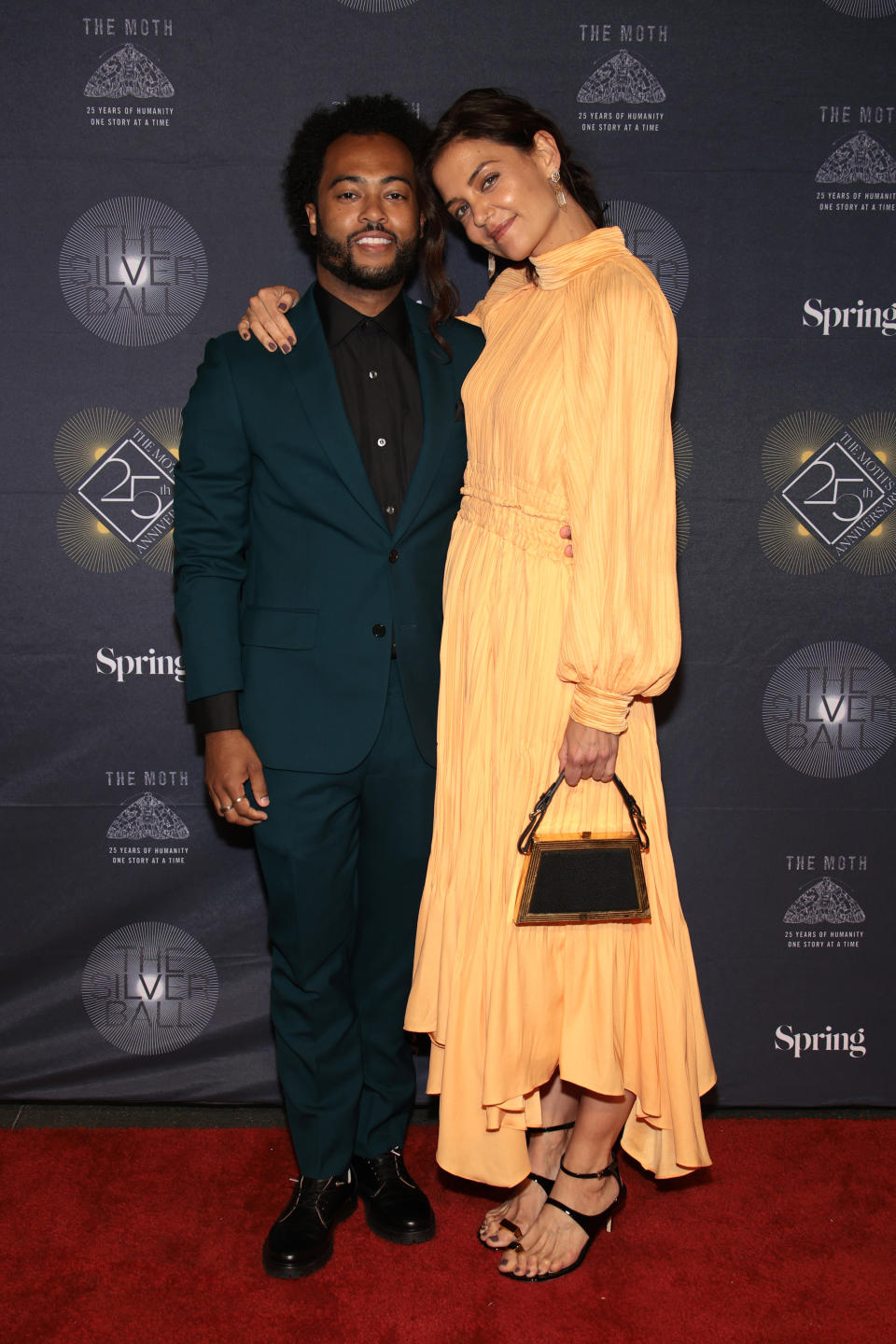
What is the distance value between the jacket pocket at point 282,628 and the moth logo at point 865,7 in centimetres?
186

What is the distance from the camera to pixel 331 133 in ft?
7.09

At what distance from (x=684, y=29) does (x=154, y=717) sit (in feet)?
6.64

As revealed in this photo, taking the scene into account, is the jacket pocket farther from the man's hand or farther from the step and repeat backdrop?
the step and repeat backdrop

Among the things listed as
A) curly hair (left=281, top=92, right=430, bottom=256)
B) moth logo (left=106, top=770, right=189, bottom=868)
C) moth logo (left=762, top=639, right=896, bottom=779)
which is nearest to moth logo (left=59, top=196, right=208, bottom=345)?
curly hair (left=281, top=92, right=430, bottom=256)

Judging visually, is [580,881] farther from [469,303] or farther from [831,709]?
[469,303]

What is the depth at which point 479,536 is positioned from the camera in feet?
6.48

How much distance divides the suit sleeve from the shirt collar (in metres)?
0.22

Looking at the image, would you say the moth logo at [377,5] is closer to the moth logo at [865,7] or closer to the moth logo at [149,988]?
the moth logo at [865,7]

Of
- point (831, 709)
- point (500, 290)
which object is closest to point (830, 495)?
point (831, 709)

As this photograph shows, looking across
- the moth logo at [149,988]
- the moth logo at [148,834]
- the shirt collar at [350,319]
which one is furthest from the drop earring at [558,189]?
the moth logo at [149,988]

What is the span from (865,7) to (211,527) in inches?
75.6

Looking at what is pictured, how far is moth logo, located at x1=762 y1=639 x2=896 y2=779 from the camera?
263 cm

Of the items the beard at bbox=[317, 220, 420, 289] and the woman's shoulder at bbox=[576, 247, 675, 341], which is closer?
the woman's shoulder at bbox=[576, 247, 675, 341]

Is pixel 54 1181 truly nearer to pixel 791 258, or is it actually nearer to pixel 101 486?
pixel 101 486
